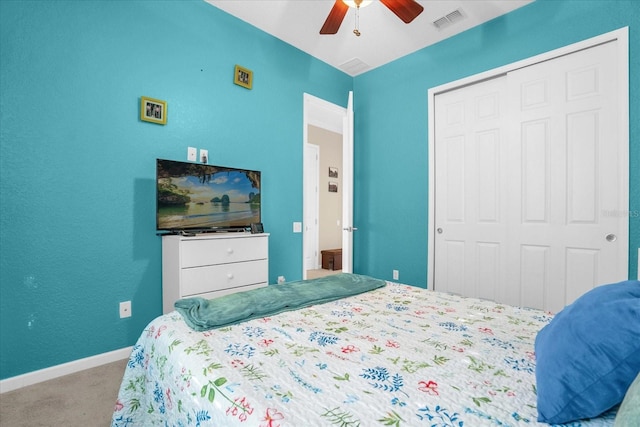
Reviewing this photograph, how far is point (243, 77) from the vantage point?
3.06 metres

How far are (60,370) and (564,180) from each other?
3917 mm

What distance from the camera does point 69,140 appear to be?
7.04ft

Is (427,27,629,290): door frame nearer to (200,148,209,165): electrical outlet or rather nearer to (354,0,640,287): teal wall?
(354,0,640,287): teal wall

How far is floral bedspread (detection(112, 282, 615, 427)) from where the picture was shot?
789mm

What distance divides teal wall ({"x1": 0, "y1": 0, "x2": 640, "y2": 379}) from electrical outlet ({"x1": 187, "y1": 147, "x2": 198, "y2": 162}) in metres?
0.06

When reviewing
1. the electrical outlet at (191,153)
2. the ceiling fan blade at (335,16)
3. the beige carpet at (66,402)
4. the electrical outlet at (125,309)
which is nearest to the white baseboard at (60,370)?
the beige carpet at (66,402)

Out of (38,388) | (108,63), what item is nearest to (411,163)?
(108,63)

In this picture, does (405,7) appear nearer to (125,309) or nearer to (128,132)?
(128,132)

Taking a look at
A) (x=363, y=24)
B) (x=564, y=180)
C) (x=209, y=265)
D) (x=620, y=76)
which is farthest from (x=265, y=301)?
(x=620, y=76)

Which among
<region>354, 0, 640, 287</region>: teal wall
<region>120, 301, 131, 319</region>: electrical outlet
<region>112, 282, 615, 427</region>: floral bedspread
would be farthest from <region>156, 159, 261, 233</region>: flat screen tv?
<region>354, 0, 640, 287</region>: teal wall

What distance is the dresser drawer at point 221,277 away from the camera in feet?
7.56

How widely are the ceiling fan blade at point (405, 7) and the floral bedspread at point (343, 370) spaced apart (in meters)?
1.97

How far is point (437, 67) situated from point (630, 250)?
91.1 inches

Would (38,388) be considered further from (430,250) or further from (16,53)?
(430,250)
